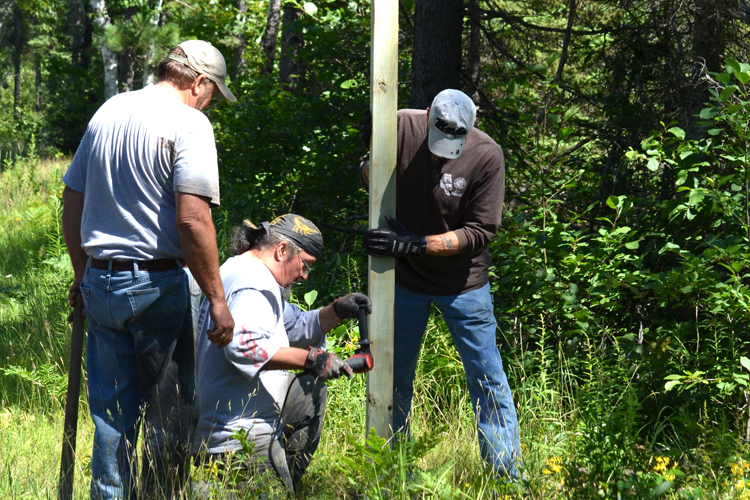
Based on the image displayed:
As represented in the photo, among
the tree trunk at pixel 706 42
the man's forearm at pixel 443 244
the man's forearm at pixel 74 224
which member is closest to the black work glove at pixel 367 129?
the man's forearm at pixel 443 244

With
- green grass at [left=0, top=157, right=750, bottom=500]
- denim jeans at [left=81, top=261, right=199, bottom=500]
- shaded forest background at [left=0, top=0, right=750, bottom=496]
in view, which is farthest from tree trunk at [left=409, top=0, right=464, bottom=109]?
denim jeans at [left=81, top=261, right=199, bottom=500]

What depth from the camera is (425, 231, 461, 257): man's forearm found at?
320cm

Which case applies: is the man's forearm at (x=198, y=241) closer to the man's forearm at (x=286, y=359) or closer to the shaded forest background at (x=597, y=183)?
the man's forearm at (x=286, y=359)

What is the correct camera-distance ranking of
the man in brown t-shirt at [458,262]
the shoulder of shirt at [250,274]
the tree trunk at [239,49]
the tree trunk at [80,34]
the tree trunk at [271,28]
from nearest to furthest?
the shoulder of shirt at [250,274] → the man in brown t-shirt at [458,262] → the tree trunk at [239,49] → the tree trunk at [271,28] → the tree trunk at [80,34]

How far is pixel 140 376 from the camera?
2.84 meters

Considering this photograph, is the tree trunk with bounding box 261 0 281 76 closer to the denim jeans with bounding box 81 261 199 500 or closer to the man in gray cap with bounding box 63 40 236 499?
the man in gray cap with bounding box 63 40 236 499

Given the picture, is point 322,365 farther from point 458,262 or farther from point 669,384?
point 669,384

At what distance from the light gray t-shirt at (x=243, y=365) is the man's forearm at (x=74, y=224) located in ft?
2.03

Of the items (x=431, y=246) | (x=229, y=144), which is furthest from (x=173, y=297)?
(x=229, y=144)

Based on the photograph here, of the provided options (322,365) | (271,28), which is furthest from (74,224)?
(271,28)

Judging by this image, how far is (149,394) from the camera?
113 inches

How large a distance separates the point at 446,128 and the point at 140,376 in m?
1.71

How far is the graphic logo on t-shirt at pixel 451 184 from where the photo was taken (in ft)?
11.0

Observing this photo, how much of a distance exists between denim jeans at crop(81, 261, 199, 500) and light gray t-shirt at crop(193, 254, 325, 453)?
78 mm
